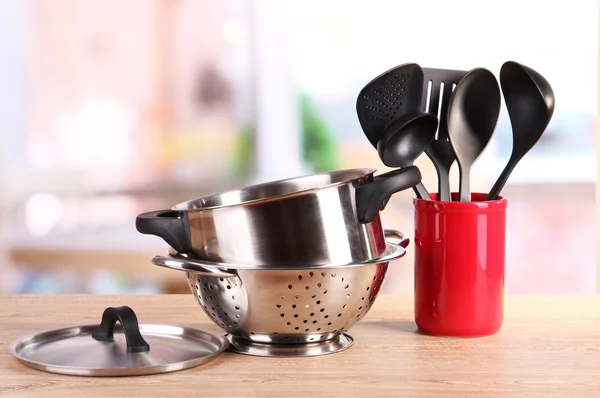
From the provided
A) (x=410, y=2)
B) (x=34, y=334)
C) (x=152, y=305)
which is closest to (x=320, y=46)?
(x=410, y=2)

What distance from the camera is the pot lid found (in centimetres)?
87

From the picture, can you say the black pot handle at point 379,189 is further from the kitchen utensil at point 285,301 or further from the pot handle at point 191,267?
the pot handle at point 191,267

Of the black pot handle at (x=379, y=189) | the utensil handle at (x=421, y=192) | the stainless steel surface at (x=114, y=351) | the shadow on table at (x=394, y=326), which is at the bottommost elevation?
the shadow on table at (x=394, y=326)

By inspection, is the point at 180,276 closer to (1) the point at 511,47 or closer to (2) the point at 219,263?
(1) the point at 511,47

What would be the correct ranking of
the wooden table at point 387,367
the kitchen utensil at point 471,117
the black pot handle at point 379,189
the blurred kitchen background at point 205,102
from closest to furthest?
the wooden table at point 387,367
the black pot handle at point 379,189
the kitchen utensil at point 471,117
the blurred kitchen background at point 205,102

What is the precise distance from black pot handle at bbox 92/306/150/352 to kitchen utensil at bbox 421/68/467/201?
0.40 m

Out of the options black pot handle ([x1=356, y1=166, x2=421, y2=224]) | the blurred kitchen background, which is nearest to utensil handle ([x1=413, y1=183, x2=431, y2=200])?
black pot handle ([x1=356, y1=166, x2=421, y2=224])

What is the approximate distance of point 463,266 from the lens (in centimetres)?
102

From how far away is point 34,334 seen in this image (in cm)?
99

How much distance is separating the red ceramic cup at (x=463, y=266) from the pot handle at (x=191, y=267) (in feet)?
0.89

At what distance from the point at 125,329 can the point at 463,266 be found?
1.32 ft

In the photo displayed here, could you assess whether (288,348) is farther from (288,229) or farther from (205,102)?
(205,102)

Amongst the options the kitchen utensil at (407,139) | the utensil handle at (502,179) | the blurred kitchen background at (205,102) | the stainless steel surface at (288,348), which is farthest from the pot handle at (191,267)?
the blurred kitchen background at (205,102)

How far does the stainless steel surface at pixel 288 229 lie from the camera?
2.94 ft
